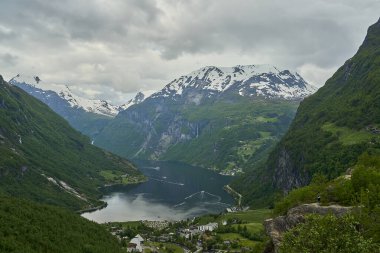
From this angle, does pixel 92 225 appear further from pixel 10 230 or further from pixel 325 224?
pixel 325 224

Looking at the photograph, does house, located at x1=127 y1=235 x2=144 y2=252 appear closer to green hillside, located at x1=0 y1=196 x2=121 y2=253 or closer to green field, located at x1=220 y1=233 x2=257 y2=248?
green hillside, located at x1=0 y1=196 x2=121 y2=253

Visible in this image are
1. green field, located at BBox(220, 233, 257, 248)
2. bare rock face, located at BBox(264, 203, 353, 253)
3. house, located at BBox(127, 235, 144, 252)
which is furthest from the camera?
green field, located at BBox(220, 233, 257, 248)

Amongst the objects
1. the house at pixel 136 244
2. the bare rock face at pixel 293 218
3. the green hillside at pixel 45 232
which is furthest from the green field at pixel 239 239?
the bare rock face at pixel 293 218

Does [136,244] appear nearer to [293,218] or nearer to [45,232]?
[45,232]

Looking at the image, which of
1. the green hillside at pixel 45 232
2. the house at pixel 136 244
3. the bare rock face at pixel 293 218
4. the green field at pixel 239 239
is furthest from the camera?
the green field at pixel 239 239

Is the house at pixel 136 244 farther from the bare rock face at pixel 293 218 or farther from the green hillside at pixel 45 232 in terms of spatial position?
the bare rock face at pixel 293 218

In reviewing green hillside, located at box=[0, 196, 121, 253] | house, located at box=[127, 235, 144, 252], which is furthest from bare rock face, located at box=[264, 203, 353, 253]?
house, located at box=[127, 235, 144, 252]
